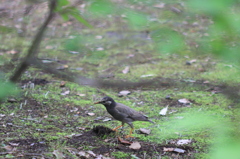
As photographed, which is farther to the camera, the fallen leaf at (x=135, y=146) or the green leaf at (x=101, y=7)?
the fallen leaf at (x=135, y=146)

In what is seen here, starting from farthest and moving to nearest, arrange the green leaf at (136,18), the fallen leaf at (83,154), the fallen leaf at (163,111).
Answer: the fallen leaf at (163,111) → the fallen leaf at (83,154) → the green leaf at (136,18)

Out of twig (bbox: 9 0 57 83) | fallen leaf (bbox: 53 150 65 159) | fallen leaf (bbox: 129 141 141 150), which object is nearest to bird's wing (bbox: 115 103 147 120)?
fallen leaf (bbox: 129 141 141 150)

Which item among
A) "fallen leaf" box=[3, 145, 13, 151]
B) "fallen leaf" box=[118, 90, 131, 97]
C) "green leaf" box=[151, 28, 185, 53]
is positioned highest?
"green leaf" box=[151, 28, 185, 53]

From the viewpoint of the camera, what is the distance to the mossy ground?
6.84ft

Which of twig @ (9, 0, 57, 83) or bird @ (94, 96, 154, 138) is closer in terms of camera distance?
twig @ (9, 0, 57, 83)

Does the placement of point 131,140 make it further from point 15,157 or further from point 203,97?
point 203,97

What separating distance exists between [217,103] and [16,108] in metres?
3.21

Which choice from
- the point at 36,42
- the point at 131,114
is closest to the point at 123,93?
the point at 131,114

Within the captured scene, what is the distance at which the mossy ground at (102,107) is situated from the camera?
2086 mm

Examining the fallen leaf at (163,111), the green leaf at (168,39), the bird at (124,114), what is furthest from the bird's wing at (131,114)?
the green leaf at (168,39)

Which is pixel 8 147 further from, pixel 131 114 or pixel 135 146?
pixel 131 114

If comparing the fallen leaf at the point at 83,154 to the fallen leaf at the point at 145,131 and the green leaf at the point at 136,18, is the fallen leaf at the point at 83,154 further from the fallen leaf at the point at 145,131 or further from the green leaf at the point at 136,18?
the green leaf at the point at 136,18

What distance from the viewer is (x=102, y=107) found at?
513 centimetres

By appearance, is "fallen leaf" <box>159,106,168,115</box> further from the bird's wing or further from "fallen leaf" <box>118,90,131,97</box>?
"fallen leaf" <box>118,90,131,97</box>
